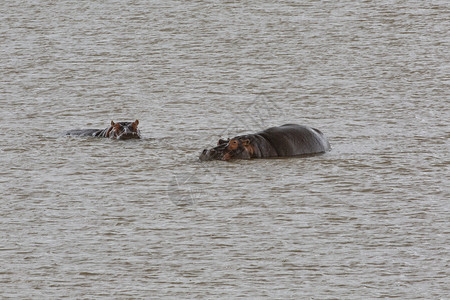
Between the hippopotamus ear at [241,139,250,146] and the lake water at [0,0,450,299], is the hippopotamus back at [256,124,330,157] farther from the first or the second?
the hippopotamus ear at [241,139,250,146]

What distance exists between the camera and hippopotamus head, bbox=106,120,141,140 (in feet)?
42.0

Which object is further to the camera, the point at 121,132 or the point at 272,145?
the point at 121,132

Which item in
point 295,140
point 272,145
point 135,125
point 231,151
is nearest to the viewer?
point 231,151

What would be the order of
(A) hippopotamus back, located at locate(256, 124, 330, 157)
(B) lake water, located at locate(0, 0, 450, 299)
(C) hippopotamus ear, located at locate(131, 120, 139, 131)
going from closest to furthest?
(B) lake water, located at locate(0, 0, 450, 299) < (A) hippopotamus back, located at locate(256, 124, 330, 157) < (C) hippopotamus ear, located at locate(131, 120, 139, 131)

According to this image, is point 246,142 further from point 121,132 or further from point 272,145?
point 121,132

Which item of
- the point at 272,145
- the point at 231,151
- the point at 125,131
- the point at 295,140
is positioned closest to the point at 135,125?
the point at 125,131

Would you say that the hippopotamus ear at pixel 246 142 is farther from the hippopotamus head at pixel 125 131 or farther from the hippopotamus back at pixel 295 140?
the hippopotamus head at pixel 125 131

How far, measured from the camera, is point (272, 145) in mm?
11773

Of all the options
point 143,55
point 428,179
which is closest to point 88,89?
point 143,55

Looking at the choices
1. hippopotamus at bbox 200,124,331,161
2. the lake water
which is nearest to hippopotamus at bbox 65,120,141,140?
the lake water

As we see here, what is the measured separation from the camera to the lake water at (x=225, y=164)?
7863mm

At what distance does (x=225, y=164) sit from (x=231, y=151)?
20 cm

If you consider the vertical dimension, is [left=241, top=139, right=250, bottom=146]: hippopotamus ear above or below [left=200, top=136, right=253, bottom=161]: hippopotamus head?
above

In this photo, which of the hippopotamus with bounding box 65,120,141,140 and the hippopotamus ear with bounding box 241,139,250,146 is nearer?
the hippopotamus ear with bounding box 241,139,250,146
